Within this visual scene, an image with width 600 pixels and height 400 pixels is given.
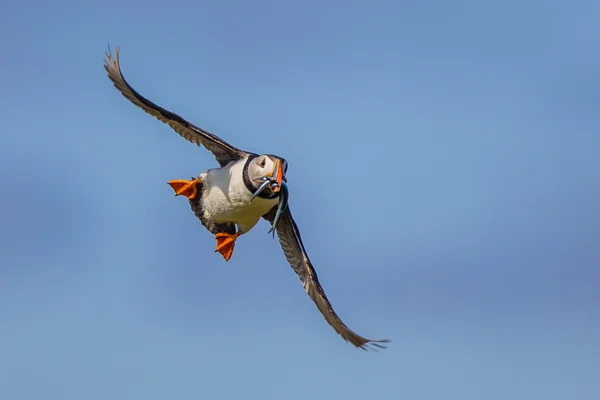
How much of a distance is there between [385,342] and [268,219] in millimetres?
3349

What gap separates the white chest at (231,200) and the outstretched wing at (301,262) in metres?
1.32

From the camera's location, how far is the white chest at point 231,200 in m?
20.6

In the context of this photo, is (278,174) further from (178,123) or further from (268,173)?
(178,123)

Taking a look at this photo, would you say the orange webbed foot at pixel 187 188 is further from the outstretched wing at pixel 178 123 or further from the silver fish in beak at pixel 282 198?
the silver fish in beak at pixel 282 198

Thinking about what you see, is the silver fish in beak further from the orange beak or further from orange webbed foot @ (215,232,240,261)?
orange webbed foot @ (215,232,240,261)

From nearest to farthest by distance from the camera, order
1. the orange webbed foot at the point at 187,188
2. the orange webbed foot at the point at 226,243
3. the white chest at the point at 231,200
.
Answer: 1. the white chest at the point at 231,200
2. the orange webbed foot at the point at 187,188
3. the orange webbed foot at the point at 226,243

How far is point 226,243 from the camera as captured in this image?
72.6 ft

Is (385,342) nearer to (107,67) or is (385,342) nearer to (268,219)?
(268,219)

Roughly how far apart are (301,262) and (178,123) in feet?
12.7

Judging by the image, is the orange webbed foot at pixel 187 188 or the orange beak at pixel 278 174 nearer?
the orange beak at pixel 278 174

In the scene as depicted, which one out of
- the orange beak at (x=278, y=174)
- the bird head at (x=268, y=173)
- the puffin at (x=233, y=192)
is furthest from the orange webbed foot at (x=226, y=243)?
the orange beak at (x=278, y=174)

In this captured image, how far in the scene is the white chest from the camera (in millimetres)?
20578

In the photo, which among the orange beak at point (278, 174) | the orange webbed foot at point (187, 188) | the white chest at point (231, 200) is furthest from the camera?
the orange webbed foot at point (187, 188)

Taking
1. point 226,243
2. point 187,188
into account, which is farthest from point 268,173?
point 226,243
